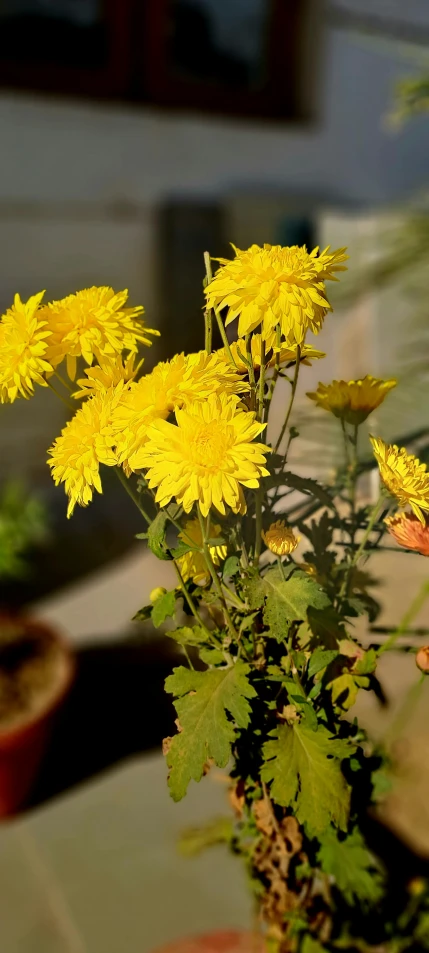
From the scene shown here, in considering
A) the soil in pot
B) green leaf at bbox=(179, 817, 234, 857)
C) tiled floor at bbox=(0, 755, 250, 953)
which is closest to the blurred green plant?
the soil in pot

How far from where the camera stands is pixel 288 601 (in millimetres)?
348

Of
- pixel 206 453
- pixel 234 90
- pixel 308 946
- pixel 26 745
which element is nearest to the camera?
pixel 206 453

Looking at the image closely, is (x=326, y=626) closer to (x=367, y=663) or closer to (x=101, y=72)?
(x=367, y=663)

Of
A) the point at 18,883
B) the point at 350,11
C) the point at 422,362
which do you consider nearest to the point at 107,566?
the point at 18,883

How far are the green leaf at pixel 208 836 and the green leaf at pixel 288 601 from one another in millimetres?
308

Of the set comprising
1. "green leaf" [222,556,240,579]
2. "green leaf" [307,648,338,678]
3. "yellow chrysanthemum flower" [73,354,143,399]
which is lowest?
"green leaf" [307,648,338,678]

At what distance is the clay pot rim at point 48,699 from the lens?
1041 millimetres

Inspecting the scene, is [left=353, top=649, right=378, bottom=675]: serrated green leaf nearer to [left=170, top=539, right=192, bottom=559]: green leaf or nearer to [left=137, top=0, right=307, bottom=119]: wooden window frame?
[left=170, top=539, right=192, bottom=559]: green leaf

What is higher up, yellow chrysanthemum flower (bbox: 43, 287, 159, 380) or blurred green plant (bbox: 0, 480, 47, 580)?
yellow chrysanthemum flower (bbox: 43, 287, 159, 380)

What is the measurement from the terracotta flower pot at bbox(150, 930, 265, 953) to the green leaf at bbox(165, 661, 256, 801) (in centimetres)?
44

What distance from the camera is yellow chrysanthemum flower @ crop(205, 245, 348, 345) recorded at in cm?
32

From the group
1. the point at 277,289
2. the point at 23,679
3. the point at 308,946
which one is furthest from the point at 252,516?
the point at 23,679

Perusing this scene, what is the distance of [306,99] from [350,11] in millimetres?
290

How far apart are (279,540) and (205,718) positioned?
0.09m
